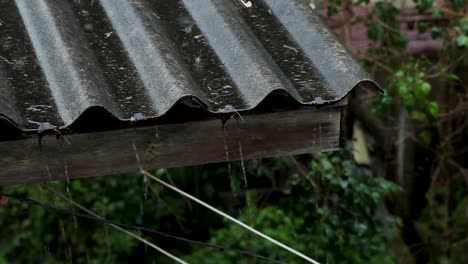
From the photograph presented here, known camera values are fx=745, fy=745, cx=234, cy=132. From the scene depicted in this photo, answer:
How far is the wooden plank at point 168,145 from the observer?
7.69 ft

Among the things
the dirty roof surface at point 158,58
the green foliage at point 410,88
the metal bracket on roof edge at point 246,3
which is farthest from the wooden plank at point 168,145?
the green foliage at point 410,88

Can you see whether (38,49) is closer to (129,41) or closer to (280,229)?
(129,41)

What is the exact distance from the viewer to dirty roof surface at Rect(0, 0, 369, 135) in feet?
7.22

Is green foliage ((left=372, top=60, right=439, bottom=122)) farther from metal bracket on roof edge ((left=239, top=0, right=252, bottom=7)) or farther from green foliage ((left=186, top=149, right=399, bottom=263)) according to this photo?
metal bracket on roof edge ((left=239, top=0, right=252, bottom=7))

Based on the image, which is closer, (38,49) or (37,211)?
(38,49)

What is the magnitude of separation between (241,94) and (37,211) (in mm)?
5276

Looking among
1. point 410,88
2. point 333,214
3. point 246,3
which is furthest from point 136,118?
point 333,214

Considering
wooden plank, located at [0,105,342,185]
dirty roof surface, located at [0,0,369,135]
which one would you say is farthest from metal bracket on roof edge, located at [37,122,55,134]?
wooden plank, located at [0,105,342,185]

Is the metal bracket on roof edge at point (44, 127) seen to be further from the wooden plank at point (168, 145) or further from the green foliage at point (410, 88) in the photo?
the green foliage at point (410, 88)

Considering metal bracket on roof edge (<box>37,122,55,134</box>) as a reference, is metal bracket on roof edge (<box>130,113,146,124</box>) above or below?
below

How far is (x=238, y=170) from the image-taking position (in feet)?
18.9

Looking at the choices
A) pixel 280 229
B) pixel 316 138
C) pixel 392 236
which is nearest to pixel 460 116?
pixel 392 236

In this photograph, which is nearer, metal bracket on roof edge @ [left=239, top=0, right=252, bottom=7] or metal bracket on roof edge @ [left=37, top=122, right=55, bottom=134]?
metal bracket on roof edge @ [left=37, top=122, right=55, bottom=134]

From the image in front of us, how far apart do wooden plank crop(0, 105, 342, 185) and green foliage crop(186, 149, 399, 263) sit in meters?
2.72
